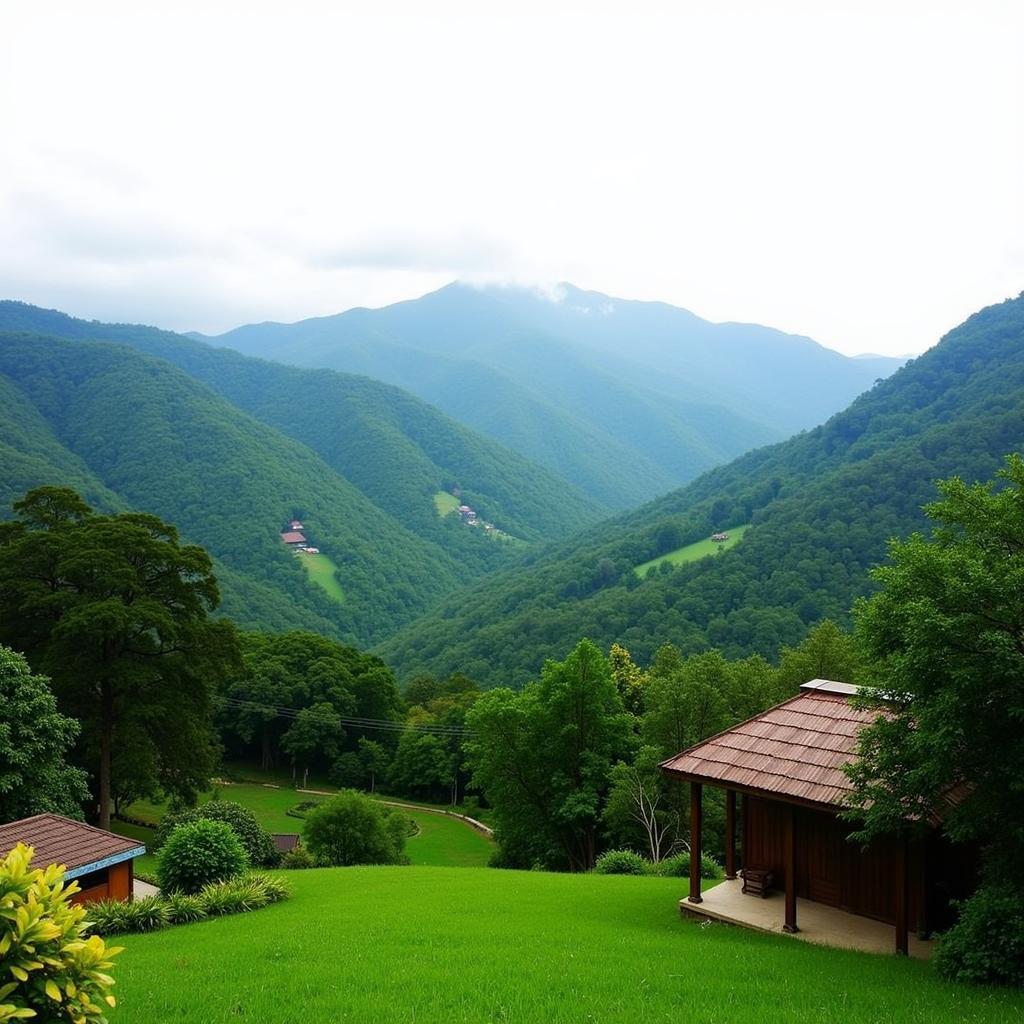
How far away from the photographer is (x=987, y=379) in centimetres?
10569

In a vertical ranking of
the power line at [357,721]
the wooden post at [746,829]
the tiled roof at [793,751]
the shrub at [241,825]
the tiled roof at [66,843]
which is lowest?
the power line at [357,721]

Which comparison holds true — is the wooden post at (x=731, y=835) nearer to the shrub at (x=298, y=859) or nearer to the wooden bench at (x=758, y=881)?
the wooden bench at (x=758, y=881)

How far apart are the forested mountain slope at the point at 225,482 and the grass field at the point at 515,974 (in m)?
96.8

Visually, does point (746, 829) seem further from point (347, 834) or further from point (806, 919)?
point (347, 834)

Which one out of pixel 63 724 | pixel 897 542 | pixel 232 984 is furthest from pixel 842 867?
pixel 63 724

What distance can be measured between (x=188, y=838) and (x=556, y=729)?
15659mm

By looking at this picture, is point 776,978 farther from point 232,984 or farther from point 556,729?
point 556,729

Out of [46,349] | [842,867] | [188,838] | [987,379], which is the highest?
[46,349]

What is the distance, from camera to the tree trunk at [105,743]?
28.4m

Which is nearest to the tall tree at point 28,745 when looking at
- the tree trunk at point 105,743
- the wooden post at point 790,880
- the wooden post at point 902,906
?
the tree trunk at point 105,743

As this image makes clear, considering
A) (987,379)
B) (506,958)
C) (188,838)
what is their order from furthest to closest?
1. (987,379)
2. (188,838)
3. (506,958)

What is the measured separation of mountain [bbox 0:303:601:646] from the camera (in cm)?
12394

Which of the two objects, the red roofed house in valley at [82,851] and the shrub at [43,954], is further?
the red roofed house in valley at [82,851]

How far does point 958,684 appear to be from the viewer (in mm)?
10000
